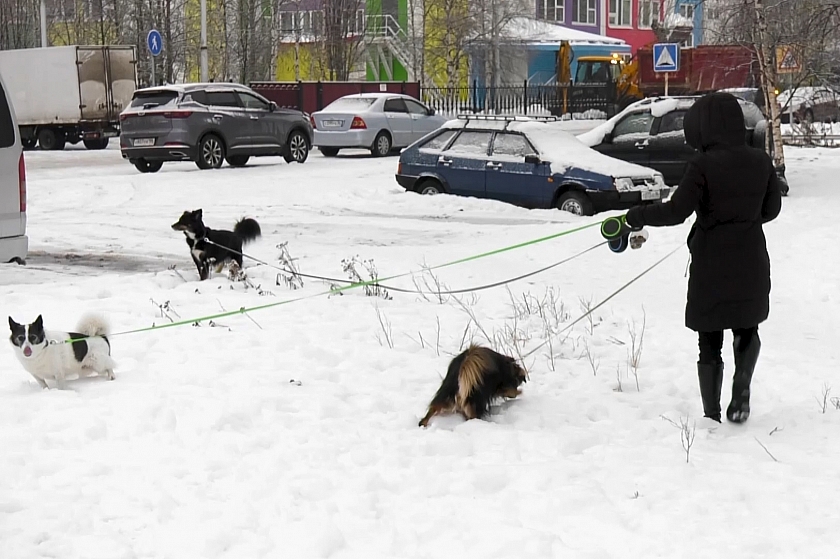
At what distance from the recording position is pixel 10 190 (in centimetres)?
947

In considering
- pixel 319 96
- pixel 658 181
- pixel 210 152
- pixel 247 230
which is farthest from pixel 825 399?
pixel 319 96

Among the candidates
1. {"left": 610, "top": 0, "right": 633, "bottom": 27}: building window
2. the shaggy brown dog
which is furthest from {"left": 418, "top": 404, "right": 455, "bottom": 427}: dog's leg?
{"left": 610, "top": 0, "right": 633, "bottom": 27}: building window

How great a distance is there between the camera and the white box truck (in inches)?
1201

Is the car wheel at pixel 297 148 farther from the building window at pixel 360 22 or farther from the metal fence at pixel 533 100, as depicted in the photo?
the building window at pixel 360 22

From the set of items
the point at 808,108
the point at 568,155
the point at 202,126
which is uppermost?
the point at 808,108

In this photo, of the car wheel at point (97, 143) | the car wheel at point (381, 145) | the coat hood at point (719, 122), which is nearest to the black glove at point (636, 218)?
the coat hood at point (719, 122)

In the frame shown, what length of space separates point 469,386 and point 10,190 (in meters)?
5.49

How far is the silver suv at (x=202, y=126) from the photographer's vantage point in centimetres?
2156

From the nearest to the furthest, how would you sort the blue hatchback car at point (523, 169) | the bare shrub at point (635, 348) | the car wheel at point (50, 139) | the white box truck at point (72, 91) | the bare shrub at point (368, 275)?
the bare shrub at point (635, 348) < the bare shrub at point (368, 275) < the blue hatchback car at point (523, 169) < the white box truck at point (72, 91) < the car wheel at point (50, 139)

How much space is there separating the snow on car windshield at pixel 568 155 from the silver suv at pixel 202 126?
8.37 m

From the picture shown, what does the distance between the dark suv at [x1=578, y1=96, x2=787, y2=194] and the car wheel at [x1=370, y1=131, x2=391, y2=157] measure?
31.4 feet

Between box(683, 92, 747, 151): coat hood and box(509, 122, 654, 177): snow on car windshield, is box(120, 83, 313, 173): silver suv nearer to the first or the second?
box(509, 122, 654, 177): snow on car windshield

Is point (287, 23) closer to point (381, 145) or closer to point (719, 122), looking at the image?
point (381, 145)

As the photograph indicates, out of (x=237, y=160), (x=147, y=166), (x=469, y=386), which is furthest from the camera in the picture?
(x=237, y=160)
